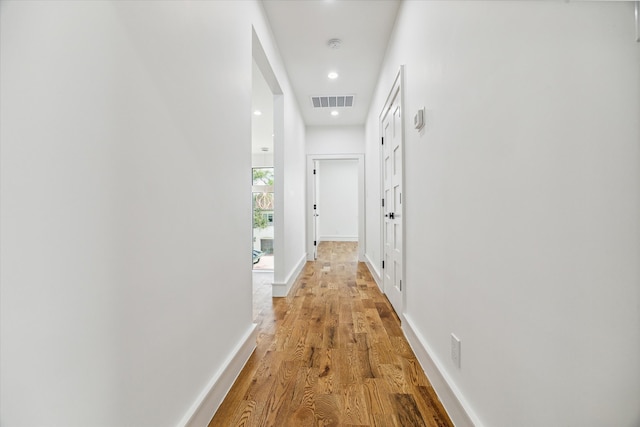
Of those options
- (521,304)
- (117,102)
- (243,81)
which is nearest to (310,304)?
(243,81)

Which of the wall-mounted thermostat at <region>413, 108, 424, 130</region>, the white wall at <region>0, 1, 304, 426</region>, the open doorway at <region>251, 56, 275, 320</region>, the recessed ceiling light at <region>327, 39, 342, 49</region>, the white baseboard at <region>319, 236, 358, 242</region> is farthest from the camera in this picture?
the white baseboard at <region>319, 236, 358, 242</region>

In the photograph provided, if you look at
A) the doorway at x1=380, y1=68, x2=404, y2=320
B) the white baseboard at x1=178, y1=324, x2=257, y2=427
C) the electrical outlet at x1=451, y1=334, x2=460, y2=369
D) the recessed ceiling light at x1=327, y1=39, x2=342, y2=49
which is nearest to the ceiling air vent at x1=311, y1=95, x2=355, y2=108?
the doorway at x1=380, y1=68, x2=404, y2=320

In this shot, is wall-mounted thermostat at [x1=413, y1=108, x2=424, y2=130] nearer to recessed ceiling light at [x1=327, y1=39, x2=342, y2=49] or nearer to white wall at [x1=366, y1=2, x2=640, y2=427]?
white wall at [x1=366, y1=2, x2=640, y2=427]

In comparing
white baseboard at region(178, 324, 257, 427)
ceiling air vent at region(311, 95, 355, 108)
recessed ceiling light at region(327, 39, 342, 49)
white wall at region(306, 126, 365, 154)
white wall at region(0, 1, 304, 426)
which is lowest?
white baseboard at region(178, 324, 257, 427)

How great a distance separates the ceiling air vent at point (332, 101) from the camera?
14.6 ft

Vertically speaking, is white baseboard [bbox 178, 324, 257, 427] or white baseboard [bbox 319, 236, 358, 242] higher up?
white baseboard [bbox 178, 324, 257, 427]

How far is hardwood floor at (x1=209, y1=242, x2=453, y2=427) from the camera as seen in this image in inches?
54.8

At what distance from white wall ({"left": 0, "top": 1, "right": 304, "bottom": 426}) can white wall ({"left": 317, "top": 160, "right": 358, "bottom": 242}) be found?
25.5ft

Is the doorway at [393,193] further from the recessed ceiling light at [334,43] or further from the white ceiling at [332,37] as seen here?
the recessed ceiling light at [334,43]

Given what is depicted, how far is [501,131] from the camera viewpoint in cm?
96

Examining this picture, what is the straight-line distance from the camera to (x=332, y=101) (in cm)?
460

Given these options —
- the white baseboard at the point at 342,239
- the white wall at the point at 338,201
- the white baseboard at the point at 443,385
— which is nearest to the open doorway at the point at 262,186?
the white wall at the point at 338,201

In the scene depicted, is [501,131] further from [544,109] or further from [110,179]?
[110,179]

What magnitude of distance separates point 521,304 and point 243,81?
1.87m
